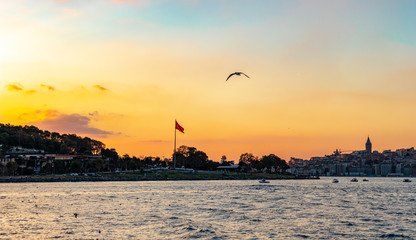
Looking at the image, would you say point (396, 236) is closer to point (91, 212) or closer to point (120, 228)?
point (120, 228)

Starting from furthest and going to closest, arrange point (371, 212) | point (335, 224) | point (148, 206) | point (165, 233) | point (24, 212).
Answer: point (148, 206) < point (371, 212) < point (24, 212) < point (335, 224) < point (165, 233)

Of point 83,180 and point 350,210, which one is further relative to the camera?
point 83,180

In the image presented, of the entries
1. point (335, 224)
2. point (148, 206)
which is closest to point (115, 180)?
point (148, 206)

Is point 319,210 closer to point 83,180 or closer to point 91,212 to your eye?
point 91,212

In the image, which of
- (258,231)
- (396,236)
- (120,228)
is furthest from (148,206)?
(396,236)

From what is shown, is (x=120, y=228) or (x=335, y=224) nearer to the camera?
(x=120, y=228)

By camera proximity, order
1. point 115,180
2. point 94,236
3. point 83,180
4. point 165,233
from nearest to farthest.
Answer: point 94,236
point 165,233
point 83,180
point 115,180

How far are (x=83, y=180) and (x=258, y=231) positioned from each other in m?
149

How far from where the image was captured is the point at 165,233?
1633 inches

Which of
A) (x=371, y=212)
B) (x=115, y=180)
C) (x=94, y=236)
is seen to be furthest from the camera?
(x=115, y=180)

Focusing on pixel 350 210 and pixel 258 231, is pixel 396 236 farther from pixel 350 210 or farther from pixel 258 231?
pixel 350 210

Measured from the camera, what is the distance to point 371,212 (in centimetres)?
6159

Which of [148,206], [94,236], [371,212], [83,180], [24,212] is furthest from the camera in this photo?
[83,180]

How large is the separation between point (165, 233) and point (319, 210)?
29523mm
